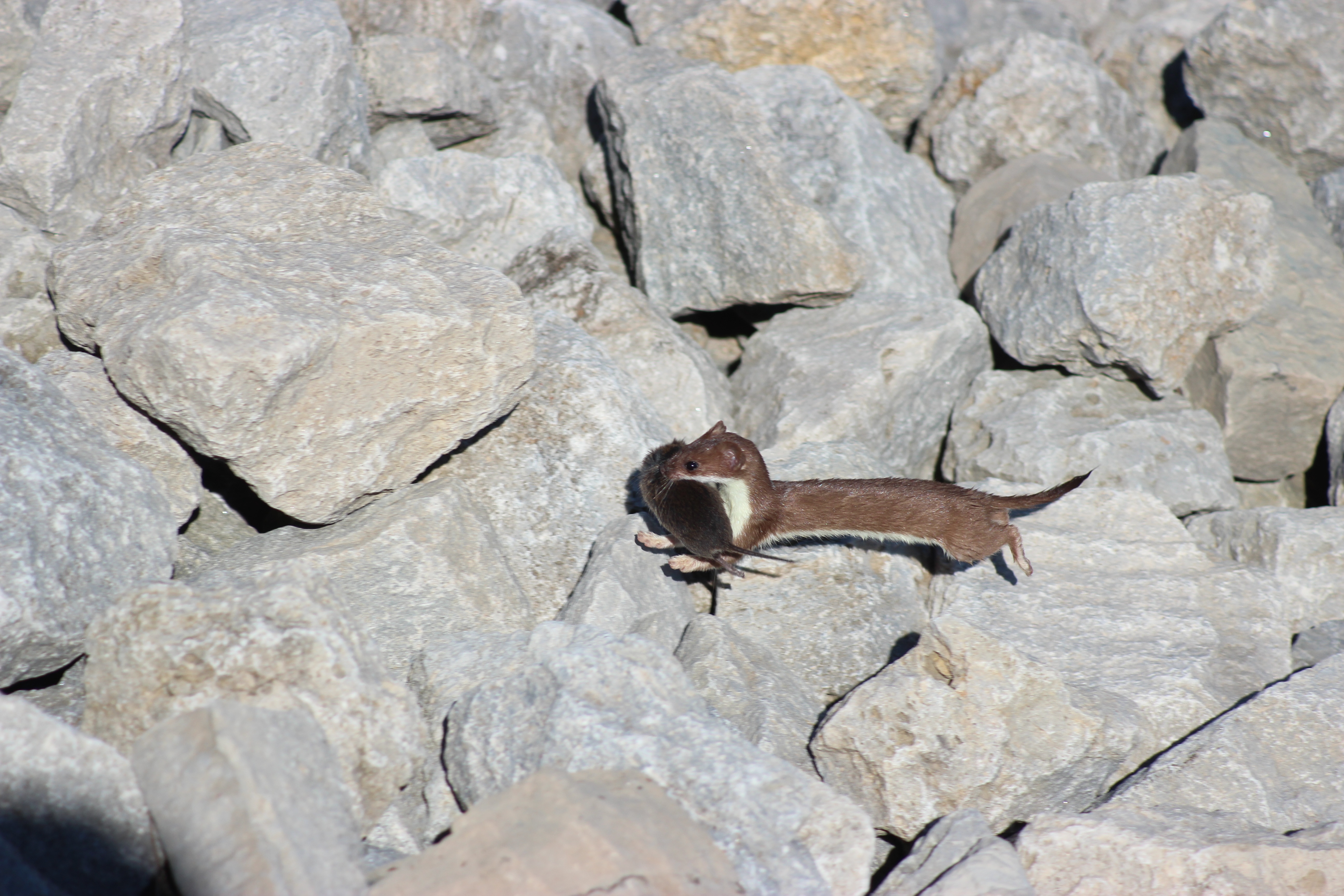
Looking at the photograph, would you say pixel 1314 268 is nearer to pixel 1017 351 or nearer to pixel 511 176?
pixel 1017 351

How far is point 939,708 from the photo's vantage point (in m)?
3.62

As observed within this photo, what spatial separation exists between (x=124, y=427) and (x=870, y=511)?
3.14 metres

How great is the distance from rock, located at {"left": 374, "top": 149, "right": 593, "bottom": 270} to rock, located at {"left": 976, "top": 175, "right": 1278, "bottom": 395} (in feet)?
9.03

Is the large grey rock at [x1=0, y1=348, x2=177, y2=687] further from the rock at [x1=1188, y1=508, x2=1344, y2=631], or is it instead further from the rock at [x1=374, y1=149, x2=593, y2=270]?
the rock at [x1=1188, y1=508, x2=1344, y2=631]

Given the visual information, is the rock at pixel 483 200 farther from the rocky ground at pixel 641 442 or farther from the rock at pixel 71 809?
the rock at pixel 71 809

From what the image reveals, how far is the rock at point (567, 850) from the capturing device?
2.66 m

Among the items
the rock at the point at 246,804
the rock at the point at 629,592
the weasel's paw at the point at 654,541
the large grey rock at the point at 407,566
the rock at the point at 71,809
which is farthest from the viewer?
the weasel's paw at the point at 654,541

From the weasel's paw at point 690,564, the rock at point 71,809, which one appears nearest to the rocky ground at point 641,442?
the rock at point 71,809

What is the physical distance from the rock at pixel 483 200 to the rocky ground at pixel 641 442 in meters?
0.03

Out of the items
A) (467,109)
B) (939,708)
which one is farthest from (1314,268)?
(467,109)

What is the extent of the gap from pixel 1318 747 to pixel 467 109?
18.8 feet

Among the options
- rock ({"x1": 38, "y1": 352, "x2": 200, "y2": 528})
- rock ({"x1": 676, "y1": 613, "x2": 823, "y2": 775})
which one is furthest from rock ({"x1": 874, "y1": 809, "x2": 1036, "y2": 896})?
rock ({"x1": 38, "y1": 352, "x2": 200, "y2": 528})

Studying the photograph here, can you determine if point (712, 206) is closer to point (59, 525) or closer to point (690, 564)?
point (690, 564)

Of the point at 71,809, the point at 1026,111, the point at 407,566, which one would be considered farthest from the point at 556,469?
the point at 1026,111
